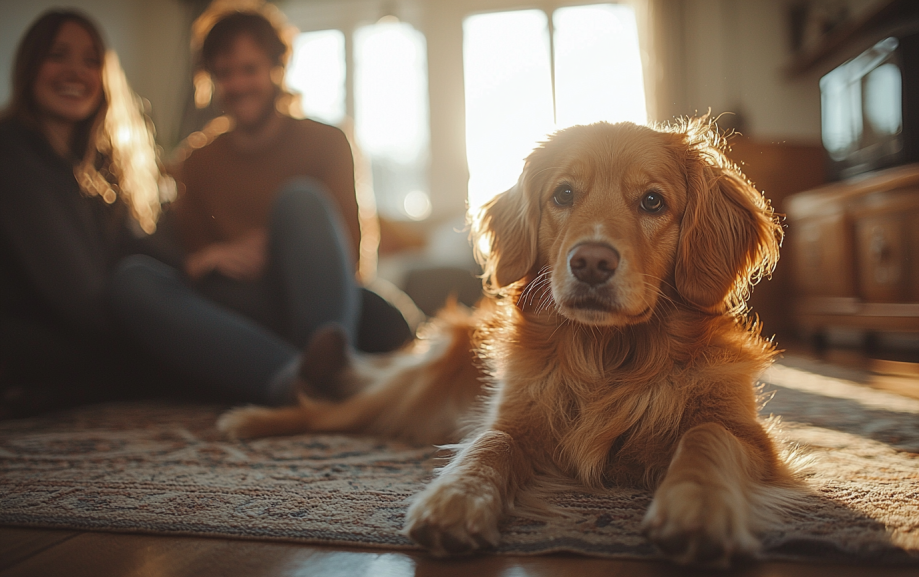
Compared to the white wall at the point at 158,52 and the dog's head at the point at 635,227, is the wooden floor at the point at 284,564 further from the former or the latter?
the white wall at the point at 158,52

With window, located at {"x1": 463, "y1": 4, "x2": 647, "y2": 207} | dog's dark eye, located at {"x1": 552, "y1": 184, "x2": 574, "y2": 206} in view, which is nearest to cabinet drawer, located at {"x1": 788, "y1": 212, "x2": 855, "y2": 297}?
window, located at {"x1": 463, "y1": 4, "x2": 647, "y2": 207}

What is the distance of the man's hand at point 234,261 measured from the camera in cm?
224

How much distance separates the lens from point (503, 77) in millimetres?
6641

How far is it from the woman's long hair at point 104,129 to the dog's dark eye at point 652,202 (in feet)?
7.72

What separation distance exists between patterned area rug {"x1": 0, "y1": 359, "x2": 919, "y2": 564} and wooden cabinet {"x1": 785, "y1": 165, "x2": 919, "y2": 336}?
1.67m

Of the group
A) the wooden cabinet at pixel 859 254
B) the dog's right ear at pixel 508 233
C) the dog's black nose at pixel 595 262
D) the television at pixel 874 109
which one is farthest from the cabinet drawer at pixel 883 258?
the dog's black nose at pixel 595 262

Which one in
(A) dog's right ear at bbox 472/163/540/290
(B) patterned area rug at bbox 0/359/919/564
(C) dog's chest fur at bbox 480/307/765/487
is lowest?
(B) patterned area rug at bbox 0/359/919/564

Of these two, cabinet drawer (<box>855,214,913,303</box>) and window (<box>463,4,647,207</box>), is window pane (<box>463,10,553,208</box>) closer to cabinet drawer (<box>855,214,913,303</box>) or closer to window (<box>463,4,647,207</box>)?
window (<box>463,4,647,207</box>)

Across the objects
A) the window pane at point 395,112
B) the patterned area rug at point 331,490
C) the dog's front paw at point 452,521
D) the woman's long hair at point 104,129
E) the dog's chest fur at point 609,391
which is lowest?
the patterned area rug at point 331,490

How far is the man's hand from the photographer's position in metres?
2.24

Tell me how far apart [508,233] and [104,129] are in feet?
7.18

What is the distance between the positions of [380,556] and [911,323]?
11.2 feet

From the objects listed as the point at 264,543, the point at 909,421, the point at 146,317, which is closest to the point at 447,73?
the point at 146,317

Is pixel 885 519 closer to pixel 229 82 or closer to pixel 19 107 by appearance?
pixel 229 82
